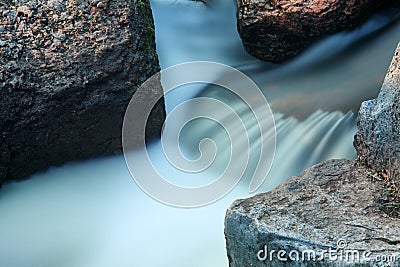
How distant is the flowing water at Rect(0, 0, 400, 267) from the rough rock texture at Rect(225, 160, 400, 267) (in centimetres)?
65

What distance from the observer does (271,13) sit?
3.15 m

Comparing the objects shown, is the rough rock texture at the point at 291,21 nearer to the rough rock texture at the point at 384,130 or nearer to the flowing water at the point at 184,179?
the flowing water at the point at 184,179

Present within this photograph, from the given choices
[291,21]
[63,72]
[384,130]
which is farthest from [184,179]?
[384,130]

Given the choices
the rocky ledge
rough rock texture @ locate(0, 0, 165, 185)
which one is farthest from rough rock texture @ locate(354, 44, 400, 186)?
rough rock texture @ locate(0, 0, 165, 185)

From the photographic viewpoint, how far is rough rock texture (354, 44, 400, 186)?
6.86ft

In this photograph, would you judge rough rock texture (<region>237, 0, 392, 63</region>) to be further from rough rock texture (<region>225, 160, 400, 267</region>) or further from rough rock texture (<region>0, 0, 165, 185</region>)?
rough rock texture (<region>225, 160, 400, 267</region>)

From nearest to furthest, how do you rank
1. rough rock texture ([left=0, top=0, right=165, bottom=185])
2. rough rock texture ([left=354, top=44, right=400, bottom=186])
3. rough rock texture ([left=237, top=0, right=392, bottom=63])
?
rough rock texture ([left=354, top=44, right=400, bottom=186]) → rough rock texture ([left=0, top=0, right=165, bottom=185]) → rough rock texture ([left=237, top=0, right=392, bottom=63])

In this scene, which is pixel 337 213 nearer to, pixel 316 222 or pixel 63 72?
pixel 316 222

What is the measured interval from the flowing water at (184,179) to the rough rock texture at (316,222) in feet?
2.15

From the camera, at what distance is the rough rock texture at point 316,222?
5.62ft

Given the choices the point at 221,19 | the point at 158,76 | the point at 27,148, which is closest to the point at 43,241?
the point at 27,148

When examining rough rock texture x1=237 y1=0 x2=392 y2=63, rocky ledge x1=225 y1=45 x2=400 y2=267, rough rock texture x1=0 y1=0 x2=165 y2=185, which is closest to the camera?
rocky ledge x1=225 y1=45 x2=400 y2=267

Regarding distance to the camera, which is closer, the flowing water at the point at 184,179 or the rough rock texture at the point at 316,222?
the rough rock texture at the point at 316,222

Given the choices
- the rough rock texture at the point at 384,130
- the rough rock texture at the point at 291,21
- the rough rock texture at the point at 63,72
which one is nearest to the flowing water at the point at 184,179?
the rough rock texture at the point at 291,21
